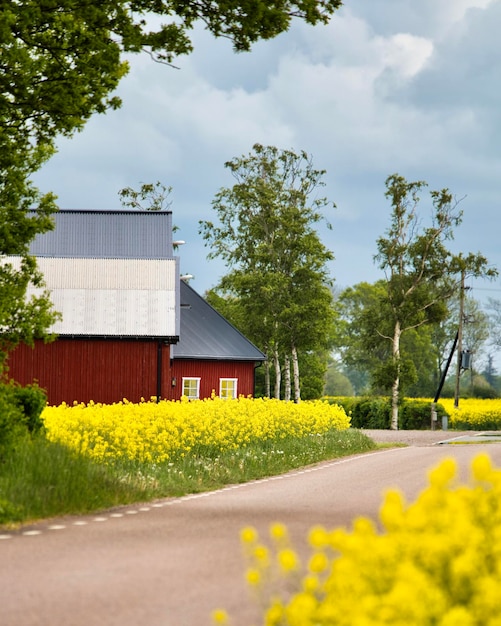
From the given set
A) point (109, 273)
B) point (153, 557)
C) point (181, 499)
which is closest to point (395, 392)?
point (109, 273)

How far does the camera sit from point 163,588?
22.9 feet

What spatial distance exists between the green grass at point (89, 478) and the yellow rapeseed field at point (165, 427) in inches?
17.3

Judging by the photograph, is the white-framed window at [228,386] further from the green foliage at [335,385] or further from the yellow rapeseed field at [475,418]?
the green foliage at [335,385]

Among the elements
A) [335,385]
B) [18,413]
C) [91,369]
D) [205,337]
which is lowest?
[18,413]

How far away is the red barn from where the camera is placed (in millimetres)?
28859

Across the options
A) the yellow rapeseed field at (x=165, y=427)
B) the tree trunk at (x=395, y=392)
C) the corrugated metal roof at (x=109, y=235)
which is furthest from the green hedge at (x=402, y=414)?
the yellow rapeseed field at (x=165, y=427)

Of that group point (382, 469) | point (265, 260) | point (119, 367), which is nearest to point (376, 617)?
point (382, 469)

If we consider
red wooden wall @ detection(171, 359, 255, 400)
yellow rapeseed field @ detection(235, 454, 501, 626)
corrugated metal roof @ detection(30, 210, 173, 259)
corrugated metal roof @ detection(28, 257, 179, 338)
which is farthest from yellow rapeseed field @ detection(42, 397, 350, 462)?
red wooden wall @ detection(171, 359, 255, 400)

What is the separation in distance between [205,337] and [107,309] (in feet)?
32.4

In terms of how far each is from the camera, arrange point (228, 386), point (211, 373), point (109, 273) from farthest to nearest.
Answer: point (228, 386)
point (211, 373)
point (109, 273)

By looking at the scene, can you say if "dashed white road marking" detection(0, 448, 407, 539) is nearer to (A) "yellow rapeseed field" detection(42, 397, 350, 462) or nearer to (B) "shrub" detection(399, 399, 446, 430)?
(A) "yellow rapeseed field" detection(42, 397, 350, 462)

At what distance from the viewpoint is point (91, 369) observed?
2897 cm

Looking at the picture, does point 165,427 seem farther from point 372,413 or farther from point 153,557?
point 372,413

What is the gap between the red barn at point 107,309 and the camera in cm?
2886
